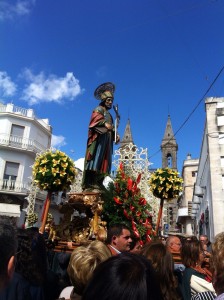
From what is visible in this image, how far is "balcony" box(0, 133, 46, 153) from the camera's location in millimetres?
26125

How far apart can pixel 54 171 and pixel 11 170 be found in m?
21.8

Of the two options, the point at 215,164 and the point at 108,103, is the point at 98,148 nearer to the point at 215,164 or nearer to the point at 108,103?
the point at 108,103

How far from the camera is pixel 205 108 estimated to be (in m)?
15.5

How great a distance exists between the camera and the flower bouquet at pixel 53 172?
5.86 meters

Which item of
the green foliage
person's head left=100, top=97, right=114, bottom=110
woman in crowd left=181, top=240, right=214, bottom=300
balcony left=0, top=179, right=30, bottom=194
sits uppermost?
person's head left=100, top=97, right=114, bottom=110

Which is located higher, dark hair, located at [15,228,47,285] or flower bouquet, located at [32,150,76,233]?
flower bouquet, located at [32,150,76,233]

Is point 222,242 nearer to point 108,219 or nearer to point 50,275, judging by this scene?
point 50,275

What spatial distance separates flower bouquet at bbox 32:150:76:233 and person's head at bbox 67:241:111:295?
3.52 m

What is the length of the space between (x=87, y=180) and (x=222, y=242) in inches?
192

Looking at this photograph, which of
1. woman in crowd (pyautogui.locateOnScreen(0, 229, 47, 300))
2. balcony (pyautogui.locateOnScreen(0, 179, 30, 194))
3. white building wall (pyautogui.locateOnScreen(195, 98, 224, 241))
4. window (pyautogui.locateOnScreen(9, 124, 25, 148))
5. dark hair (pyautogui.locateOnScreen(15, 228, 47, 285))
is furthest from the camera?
window (pyautogui.locateOnScreen(9, 124, 25, 148))

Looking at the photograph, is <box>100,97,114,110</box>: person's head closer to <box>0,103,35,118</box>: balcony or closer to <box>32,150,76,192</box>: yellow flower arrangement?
<box>32,150,76,192</box>: yellow flower arrangement

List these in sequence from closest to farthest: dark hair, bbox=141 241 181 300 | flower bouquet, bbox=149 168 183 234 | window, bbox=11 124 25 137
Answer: dark hair, bbox=141 241 181 300, flower bouquet, bbox=149 168 183 234, window, bbox=11 124 25 137

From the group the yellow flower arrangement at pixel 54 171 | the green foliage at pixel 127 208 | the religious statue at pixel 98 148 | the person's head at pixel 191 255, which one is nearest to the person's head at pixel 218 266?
the person's head at pixel 191 255

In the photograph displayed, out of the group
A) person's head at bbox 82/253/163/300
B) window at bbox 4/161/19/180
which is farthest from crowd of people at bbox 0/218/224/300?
window at bbox 4/161/19/180
